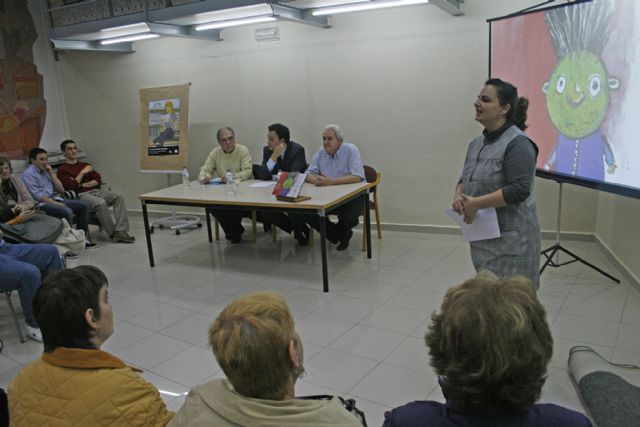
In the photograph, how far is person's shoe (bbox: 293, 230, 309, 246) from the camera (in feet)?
17.0

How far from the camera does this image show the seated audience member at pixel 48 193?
17.7 feet

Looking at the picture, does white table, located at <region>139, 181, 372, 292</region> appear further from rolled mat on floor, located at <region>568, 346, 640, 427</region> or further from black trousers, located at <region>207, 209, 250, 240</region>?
rolled mat on floor, located at <region>568, 346, 640, 427</region>

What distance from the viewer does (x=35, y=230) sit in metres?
4.05

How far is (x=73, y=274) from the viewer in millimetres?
1596

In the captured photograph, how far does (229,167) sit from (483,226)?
146 inches

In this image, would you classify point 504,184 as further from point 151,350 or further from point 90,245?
point 90,245

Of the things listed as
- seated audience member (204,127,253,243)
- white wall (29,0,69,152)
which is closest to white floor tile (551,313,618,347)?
seated audience member (204,127,253,243)

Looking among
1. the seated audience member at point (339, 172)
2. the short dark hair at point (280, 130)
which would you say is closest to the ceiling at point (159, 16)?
the short dark hair at point (280, 130)

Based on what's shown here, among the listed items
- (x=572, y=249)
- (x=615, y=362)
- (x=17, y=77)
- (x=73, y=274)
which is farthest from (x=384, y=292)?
(x=17, y=77)

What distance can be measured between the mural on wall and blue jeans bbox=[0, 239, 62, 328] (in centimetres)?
369

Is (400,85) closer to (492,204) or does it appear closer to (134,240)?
(492,204)

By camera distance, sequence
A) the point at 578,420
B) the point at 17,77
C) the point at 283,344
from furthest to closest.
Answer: the point at 17,77 → the point at 283,344 → the point at 578,420

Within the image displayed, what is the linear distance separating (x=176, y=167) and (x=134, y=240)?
40.7 inches

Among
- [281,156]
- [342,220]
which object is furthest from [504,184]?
[281,156]
